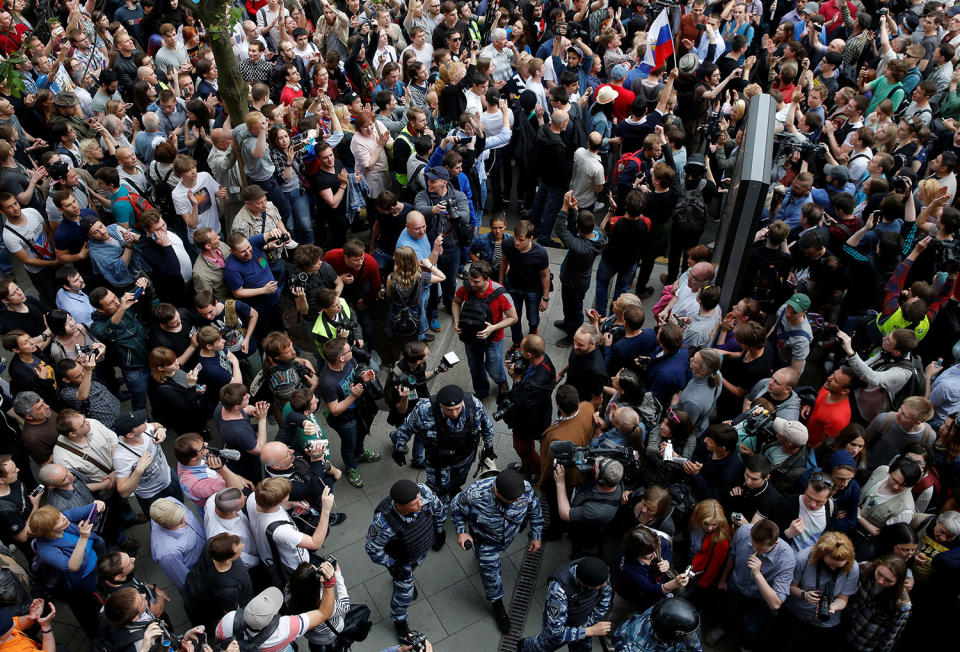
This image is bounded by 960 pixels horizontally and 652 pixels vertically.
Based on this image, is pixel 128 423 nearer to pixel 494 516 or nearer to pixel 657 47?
pixel 494 516

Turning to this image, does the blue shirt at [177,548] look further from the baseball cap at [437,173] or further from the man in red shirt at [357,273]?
the baseball cap at [437,173]

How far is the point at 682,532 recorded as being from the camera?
243 inches

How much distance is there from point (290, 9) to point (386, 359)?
758cm

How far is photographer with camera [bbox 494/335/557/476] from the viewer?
20.2 feet

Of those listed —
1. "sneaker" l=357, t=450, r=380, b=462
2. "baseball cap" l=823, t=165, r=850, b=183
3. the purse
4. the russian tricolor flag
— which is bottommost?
"sneaker" l=357, t=450, r=380, b=462

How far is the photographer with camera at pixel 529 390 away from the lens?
616cm

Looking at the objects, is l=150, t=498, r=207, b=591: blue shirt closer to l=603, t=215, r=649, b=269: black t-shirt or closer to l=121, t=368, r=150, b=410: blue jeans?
l=121, t=368, r=150, b=410: blue jeans

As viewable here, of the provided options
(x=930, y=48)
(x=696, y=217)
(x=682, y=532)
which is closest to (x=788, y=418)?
(x=682, y=532)

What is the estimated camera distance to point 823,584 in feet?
16.0

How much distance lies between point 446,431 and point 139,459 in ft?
7.90

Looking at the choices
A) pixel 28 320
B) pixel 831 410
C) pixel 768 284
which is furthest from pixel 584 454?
pixel 28 320

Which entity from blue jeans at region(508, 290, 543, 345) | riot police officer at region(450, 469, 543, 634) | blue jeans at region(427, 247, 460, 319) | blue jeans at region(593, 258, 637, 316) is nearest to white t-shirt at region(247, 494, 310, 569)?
riot police officer at region(450, 469, 543, 634)

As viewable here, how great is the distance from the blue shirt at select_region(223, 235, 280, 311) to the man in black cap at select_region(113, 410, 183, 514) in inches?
72.1

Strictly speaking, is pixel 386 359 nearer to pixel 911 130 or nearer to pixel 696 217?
pixel 696 217
